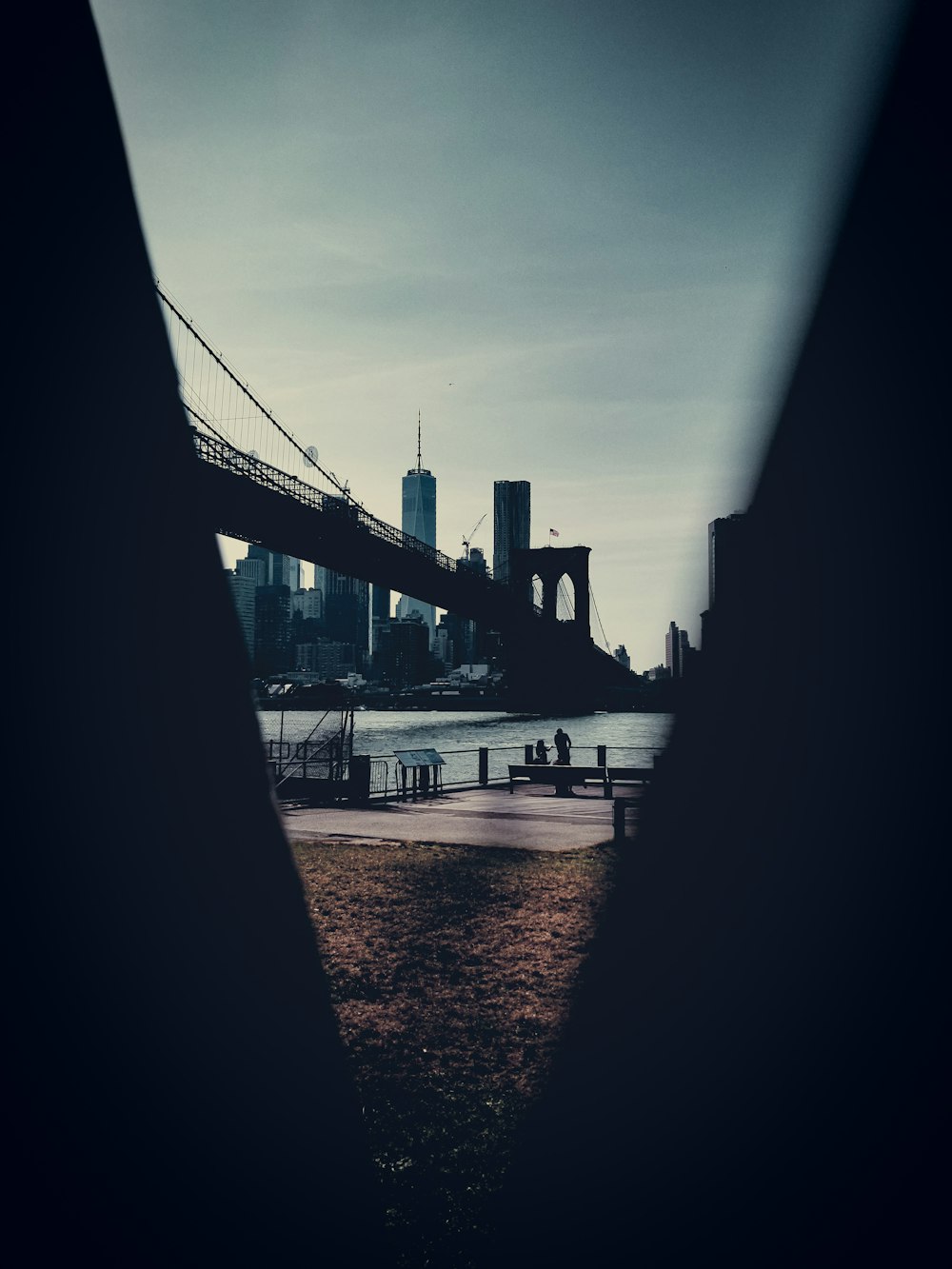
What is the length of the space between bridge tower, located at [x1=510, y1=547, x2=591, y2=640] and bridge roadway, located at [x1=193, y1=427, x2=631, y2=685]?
9668 millimetres

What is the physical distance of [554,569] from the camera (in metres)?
97.9

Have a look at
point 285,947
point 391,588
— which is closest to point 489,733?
point 391,588

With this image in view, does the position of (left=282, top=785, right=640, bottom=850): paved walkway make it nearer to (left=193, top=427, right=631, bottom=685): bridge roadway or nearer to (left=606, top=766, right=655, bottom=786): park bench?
(left=606, top=766, right=655, bottom=786): park bench

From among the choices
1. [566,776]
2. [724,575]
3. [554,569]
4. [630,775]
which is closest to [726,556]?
[724,575]

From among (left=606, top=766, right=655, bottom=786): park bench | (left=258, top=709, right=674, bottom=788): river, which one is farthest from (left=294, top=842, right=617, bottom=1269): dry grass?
(left=258, top=709, right=674, bottom=788): river

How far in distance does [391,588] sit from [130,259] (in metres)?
59.7

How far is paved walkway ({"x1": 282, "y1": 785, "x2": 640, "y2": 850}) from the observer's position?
457 inches

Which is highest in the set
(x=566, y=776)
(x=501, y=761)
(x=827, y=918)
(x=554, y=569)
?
(x=554, y=569)

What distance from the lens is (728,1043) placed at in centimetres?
464

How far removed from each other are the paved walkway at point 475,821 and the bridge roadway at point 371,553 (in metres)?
18.3

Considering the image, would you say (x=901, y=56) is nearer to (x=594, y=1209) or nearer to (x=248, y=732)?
(x=248, y=732)

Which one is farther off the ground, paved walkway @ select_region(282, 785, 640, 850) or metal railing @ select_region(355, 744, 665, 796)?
paved walkway @ select_region(282, 785, 640, 850)

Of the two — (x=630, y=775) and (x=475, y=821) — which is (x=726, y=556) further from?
(x=630, y=775)

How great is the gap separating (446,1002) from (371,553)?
53240mm
